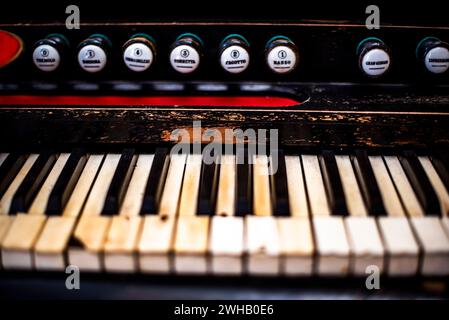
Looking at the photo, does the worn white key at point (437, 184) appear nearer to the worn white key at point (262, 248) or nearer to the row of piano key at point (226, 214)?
the row of piano key at point (226, 214)

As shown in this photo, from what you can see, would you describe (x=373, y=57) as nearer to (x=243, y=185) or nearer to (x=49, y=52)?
(x=243, y=185)

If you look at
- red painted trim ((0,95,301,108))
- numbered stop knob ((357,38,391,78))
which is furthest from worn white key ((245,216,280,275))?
numbered stop knob ((357,38,391,78))

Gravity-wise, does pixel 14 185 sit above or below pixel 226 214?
above

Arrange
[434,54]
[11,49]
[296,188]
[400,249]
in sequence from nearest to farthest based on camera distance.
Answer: [400,249] < [296,188] < [434,54] < [11,49]

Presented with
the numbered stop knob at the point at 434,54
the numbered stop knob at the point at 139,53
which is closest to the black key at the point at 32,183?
the numbered stop knob at the point at 139,53

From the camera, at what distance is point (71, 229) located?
1.02m

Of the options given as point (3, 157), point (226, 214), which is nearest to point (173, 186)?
point (226, 214)

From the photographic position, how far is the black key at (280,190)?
105cm

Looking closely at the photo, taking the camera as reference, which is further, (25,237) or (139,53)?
(139,53)

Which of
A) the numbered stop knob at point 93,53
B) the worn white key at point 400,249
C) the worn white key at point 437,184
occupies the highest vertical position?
the numbered stop knob at point 93,53

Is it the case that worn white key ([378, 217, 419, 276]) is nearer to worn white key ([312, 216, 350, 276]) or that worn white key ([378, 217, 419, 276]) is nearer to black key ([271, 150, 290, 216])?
worn white key ([312, 216, 350, 276])

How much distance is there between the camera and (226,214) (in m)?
1.05

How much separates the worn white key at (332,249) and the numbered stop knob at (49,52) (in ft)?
2.94

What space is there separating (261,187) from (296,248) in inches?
9.2
